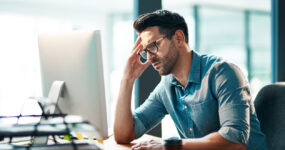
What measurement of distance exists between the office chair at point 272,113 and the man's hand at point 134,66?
60 centimetres

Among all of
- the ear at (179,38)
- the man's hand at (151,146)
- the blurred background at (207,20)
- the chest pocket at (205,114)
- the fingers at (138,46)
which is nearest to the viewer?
the man's hand at (151,146)

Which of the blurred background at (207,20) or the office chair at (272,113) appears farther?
the blurred background at (207,20)

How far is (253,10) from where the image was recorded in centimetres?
750

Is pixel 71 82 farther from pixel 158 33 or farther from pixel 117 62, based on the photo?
pixel 117 62

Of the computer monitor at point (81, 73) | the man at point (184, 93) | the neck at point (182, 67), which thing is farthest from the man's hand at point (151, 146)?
the neck at point (182, 67)

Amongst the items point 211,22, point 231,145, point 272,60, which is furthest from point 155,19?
point 211,22

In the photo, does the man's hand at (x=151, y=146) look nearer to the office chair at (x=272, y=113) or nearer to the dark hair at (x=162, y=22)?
the dark hair at (x=162, y=22)

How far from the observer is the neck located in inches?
52.8

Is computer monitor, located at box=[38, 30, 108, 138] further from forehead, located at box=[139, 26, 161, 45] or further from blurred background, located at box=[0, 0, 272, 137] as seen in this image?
blurred background, located at box=[0, 0, 272, 137]

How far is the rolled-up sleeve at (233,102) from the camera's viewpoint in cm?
104

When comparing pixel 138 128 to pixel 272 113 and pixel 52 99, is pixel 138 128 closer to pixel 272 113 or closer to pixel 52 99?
pixel 52 99

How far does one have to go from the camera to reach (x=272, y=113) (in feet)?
4.42

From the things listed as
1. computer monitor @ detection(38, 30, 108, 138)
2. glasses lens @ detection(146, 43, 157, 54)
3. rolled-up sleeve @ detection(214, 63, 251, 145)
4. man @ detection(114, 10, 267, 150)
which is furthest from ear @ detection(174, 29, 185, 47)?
computer monitor @ detection(38, 30, 108, 138)

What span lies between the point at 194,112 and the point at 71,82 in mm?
543
